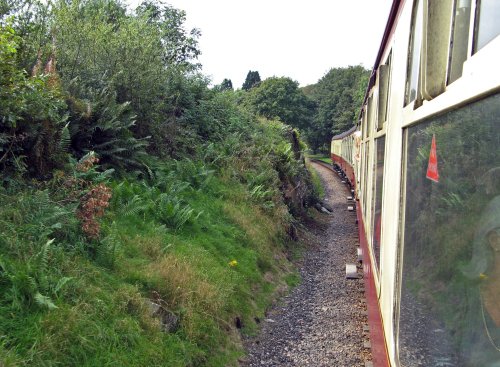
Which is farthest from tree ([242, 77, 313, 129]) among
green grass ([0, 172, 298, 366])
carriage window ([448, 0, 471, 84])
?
carriage window ([448, 0, 471, 84])

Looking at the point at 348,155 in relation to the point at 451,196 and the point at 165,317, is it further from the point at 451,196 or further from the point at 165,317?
the point at 451,196

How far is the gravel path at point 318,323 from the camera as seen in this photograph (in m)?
5.21

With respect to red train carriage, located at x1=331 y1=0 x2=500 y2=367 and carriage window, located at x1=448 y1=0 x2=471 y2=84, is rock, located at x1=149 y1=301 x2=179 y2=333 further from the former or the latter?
carriage window, located at x1=448 y1=0 x2=471 y2=84

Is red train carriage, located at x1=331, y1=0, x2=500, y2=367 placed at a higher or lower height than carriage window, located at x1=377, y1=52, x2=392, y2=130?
lower

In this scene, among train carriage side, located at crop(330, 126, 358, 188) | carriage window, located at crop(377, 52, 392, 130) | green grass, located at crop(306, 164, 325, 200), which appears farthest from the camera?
green grass, located at crop(306, 164, 325, 200)

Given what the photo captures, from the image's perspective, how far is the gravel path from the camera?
5.21m

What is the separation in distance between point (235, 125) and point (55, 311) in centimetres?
1039

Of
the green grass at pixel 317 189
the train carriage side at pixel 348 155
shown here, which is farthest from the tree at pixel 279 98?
the green grass at pixel 317 189

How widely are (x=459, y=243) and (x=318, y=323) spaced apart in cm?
495

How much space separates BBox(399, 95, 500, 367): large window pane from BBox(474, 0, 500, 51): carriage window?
0.61ft

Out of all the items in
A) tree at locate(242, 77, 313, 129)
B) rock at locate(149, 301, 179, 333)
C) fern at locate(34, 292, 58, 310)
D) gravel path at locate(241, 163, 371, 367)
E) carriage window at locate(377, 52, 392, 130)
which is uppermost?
tree at locate(242, 77, 313, 129)

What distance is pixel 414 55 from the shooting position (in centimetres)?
253

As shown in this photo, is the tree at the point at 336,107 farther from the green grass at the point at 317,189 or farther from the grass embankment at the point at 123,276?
the grass embankment at the point at 123,276

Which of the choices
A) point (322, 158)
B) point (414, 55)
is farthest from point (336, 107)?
point (414, 55)
